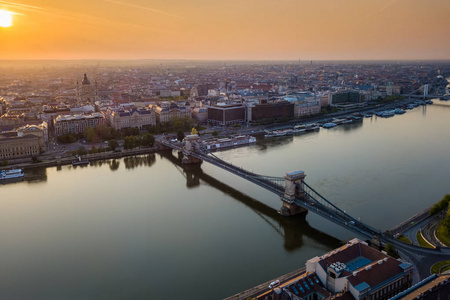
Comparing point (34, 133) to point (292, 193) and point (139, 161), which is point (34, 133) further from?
point (292, 193)

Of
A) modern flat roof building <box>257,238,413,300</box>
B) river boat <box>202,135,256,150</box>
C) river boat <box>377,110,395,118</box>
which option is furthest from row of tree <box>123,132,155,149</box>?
river boat <box>377,110,395,118</box>

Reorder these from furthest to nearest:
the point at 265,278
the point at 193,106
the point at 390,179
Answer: the point at 193,106 < the point at 390,179 < the point at 265,278

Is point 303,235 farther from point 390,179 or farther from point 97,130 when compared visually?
point 97,130

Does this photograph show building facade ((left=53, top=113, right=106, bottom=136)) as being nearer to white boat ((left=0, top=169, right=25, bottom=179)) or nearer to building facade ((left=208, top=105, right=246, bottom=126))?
white boat ((left=0, top=169, right=25, bottom=179))

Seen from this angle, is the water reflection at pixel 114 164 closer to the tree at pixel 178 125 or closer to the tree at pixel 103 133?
the tree at pixel 103 133

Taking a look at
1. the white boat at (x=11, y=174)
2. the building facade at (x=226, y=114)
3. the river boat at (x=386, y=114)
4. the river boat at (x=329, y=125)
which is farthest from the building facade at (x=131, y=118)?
the river boat at (x=386, y=114)

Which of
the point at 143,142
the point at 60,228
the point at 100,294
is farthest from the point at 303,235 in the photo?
the point at 143,142
